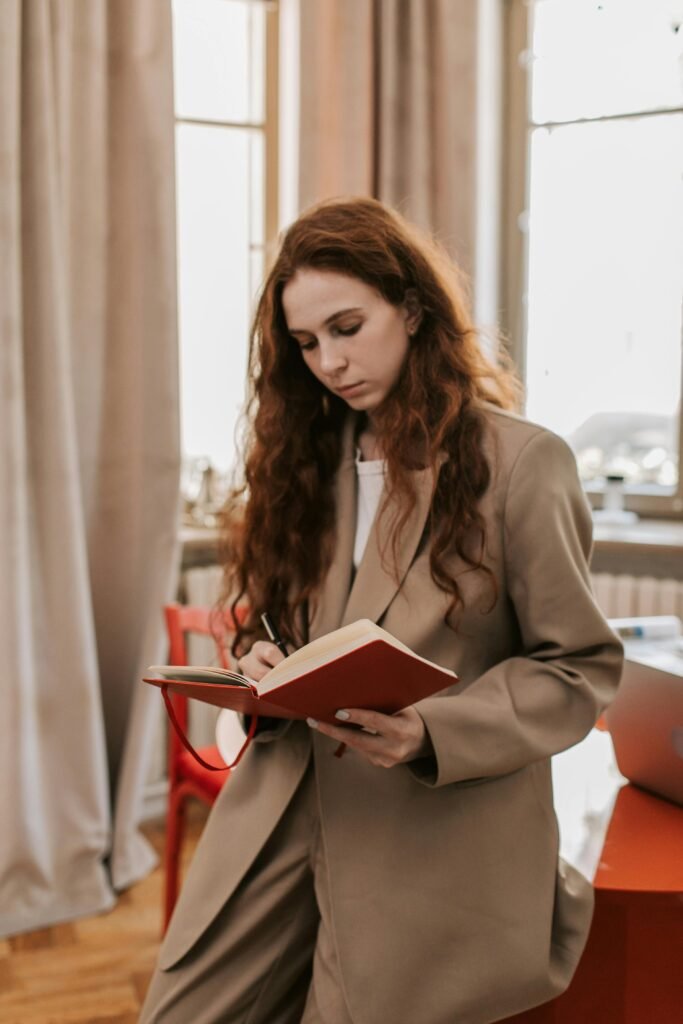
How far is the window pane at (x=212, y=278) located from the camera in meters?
3.15

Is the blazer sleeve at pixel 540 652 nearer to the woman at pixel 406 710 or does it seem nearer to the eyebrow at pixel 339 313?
the woman at pixel 406 710

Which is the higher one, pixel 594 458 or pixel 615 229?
pixel 615 229

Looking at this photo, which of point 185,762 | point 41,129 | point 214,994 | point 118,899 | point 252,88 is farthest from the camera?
point 252,88

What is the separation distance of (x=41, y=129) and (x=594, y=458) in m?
1.94

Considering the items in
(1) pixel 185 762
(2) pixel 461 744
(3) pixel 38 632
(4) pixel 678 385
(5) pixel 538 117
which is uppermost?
(5) pixel 538 117

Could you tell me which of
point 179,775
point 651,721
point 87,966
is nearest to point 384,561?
point 651,721

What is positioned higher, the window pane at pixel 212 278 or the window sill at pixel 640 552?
the window pane at pixel 212 278

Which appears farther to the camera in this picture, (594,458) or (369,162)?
(594,458)

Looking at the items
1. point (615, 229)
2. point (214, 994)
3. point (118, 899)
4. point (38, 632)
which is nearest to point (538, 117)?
point (615, 229)

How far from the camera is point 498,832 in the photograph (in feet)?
4.22

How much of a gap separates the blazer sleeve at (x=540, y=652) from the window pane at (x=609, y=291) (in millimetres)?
2093

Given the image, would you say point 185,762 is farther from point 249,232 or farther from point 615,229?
point 615,229

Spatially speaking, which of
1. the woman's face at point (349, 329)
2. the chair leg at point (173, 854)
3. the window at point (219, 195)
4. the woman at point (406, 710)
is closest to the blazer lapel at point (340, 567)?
the woman at point (406, 710)

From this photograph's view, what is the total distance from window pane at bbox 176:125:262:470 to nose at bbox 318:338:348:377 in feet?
5.72
